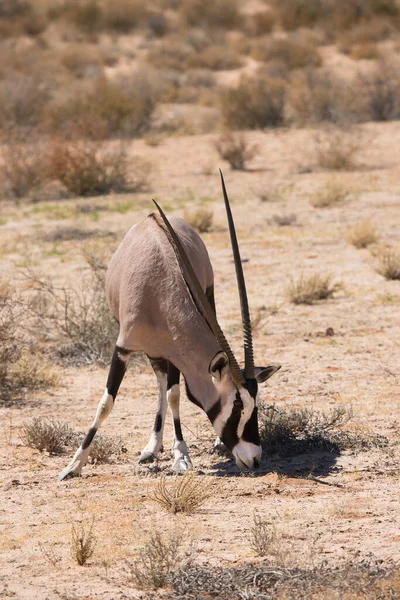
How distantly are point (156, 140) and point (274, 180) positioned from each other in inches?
203

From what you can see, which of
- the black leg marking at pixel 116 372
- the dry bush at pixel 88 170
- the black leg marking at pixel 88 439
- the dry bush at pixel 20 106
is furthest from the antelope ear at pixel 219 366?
the dry bush at pixel 20 106

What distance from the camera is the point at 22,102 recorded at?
1062 inches

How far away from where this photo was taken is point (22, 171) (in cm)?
1897

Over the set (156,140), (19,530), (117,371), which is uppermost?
(156,140)

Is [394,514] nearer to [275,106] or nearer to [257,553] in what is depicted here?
[257,553]

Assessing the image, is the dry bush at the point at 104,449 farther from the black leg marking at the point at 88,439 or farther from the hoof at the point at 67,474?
the hoof at the point at 67,474

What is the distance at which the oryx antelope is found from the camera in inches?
236

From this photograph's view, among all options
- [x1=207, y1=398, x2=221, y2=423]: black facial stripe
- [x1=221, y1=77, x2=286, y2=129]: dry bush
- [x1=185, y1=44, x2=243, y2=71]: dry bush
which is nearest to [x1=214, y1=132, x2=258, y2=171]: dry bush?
[x1=221, y1=77, x2=286, y2=129]: dry bush

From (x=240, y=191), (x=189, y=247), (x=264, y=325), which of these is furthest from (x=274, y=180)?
(x=189, y=247)

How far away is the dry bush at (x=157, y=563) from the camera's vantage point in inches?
183

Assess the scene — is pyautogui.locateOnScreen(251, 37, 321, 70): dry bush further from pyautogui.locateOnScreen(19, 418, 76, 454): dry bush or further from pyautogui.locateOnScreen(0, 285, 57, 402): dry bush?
pyautogui.locateOnScreen(19, 418, 76, 454): dry bush

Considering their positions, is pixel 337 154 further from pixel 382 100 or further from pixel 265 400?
pixel 265 400

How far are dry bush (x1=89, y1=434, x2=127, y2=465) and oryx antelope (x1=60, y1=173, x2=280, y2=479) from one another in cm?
23

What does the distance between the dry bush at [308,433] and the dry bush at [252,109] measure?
18.4 metres
